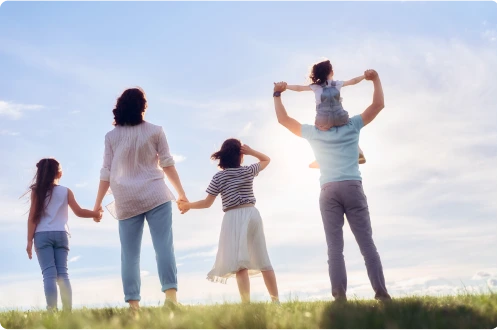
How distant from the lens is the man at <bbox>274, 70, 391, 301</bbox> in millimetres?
7355

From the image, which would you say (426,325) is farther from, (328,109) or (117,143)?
(117,143)

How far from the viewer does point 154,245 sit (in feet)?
26.3

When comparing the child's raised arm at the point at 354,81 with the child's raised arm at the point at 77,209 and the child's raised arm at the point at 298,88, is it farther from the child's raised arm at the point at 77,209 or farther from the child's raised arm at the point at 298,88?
the child's raised arm at the point at 77,209

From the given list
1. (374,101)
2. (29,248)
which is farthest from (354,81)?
(29,248)

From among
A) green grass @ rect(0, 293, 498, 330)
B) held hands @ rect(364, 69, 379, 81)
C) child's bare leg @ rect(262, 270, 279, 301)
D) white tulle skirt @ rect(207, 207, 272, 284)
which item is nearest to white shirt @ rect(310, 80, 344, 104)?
held hands @ rect(364, 69, 379, 81)

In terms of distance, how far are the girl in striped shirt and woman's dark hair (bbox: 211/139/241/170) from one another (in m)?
0.01

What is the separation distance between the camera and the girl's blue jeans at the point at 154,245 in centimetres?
Answer: 787

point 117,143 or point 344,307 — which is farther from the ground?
point 117,143

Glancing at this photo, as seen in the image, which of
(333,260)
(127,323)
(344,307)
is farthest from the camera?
(333,260)

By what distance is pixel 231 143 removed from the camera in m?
9.01

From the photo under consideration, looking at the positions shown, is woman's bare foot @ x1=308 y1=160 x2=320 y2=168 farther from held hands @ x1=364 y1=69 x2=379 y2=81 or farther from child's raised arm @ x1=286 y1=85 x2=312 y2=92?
held hands @ x1=364 y1=69 x2=379 y2=81

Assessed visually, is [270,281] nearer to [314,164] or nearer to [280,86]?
[314,164]

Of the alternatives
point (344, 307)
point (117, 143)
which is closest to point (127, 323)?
point (344, 307)

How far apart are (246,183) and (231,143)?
2.21ft
